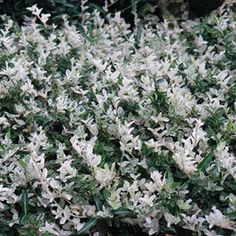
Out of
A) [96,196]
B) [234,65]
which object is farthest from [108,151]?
[234,65]

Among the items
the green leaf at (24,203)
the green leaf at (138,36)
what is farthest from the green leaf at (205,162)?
the green leaf at (138,36)

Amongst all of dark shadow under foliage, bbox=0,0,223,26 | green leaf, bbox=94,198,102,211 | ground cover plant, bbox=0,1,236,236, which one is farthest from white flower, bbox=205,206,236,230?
dark shadow under foliage, bbox=0,0,223,26

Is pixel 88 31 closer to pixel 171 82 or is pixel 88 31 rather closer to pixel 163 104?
pixel 171 82

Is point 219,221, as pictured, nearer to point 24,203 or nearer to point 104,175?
point 104,175

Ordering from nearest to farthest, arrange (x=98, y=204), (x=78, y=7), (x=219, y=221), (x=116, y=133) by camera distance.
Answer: (x=219, y=221)
(x=98, y=204)
(x=116, y=133)
(x=78, y=7)

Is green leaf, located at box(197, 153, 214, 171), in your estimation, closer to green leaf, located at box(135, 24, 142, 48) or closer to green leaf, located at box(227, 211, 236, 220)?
green leaf, located at box(227, 211, 236, 220)

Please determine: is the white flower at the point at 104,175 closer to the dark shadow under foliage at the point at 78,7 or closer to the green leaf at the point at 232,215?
the green leaf at the point at 232,215

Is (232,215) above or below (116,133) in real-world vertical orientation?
below

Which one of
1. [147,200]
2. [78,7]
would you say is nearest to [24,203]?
[147,200]
